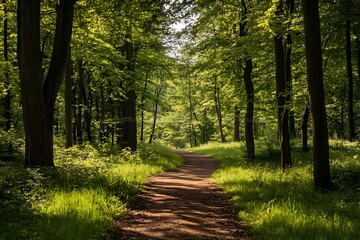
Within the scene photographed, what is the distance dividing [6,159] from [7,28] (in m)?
9.06

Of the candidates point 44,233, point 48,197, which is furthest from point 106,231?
point 48,197

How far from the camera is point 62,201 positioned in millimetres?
6961

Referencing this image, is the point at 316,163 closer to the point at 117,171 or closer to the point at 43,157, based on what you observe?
the point at 117,171

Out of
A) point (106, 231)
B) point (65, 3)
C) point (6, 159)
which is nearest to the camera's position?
point (106, 231)

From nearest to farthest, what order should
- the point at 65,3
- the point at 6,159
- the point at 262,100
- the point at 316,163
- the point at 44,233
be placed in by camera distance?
the point at 44,233 < the point at 316,163 < the point at 65,3 < the point at 6,159 < the point at 262,100

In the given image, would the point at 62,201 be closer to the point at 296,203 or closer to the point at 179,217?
the point at 179,217

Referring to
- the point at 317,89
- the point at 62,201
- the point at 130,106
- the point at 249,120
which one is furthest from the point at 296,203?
the point at 130,106

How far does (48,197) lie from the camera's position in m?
7.27

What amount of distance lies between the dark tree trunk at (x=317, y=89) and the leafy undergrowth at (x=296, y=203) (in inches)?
23.4

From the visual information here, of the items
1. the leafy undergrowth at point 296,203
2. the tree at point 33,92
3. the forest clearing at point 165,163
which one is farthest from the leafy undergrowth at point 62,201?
the leafy undergrowth at point 296,203

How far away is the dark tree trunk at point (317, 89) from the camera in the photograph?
889 centimetres

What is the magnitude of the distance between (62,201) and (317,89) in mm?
6575

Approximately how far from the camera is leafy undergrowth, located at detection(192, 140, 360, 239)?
579 cm

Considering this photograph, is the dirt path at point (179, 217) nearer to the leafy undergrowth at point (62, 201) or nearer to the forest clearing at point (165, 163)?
the forest clearing at point (165, 163)
